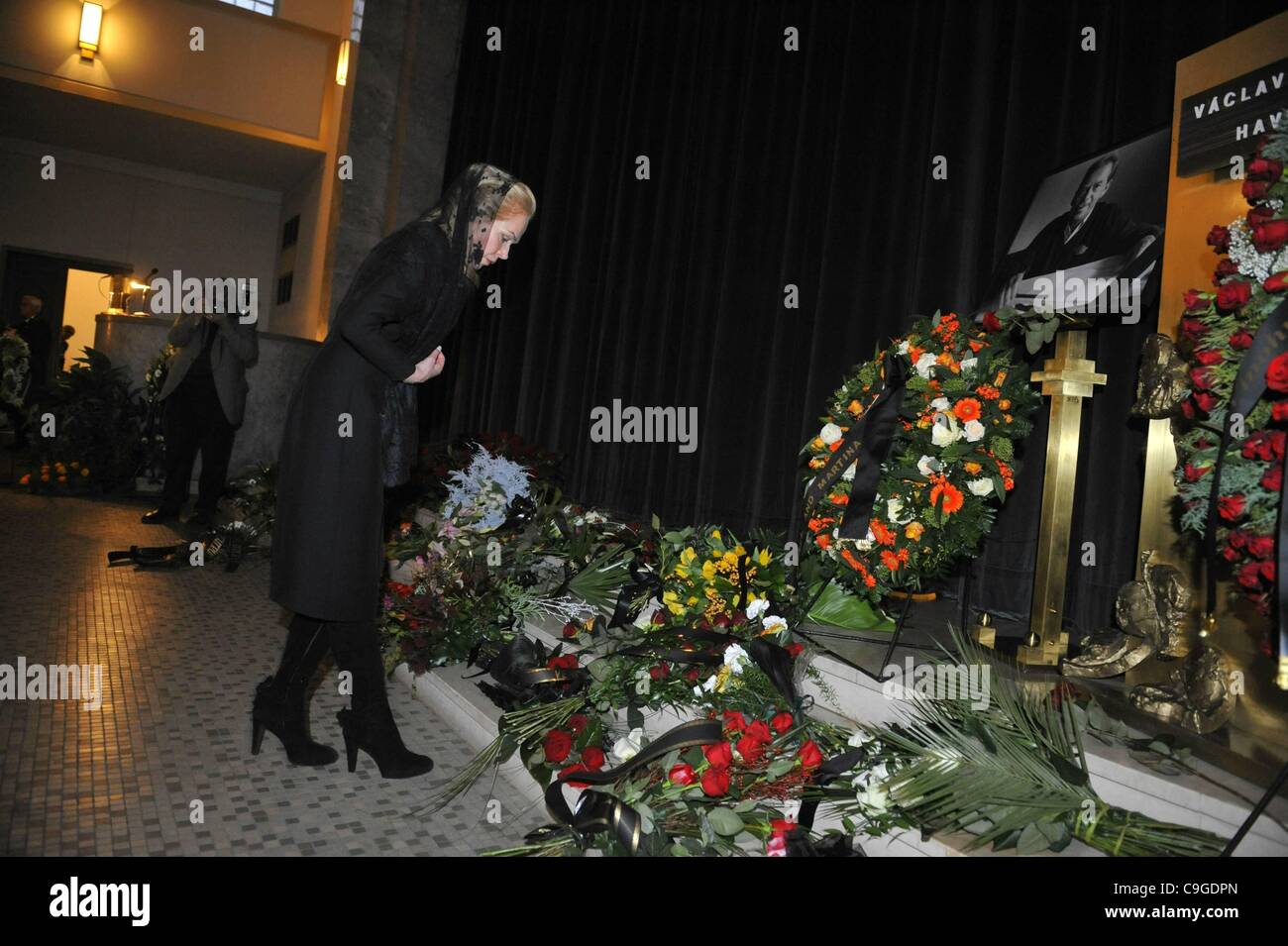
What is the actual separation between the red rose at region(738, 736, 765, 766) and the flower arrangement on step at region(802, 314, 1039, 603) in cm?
81

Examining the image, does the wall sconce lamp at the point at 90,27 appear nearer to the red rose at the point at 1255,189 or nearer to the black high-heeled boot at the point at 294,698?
the black high-heeled boot at the point at 294,698

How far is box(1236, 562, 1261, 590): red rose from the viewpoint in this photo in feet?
5.36

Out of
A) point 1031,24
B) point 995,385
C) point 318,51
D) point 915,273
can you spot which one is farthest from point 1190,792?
point 318,51

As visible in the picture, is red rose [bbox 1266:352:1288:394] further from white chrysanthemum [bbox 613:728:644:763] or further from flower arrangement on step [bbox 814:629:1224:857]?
white chrysanthemum [bbox 613:728:644:763]

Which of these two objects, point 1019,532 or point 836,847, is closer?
point 836,847

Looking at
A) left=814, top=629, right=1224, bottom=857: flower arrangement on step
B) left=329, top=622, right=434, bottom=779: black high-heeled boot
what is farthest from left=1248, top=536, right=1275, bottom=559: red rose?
left=329, top=622, right=434, bottom=779: black high-heeled boot

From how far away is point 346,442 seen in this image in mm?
2275

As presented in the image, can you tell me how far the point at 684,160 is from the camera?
575cm

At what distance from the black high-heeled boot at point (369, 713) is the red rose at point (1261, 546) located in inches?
81.1

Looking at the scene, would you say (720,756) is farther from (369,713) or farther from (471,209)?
(471,209)

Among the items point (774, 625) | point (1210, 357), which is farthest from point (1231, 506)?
point (774, 625)

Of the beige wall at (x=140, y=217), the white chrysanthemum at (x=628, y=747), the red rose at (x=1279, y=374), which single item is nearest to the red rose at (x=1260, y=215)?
the red rose at (x=1279, y=374)

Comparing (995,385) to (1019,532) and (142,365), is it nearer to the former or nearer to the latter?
(1019,532)
